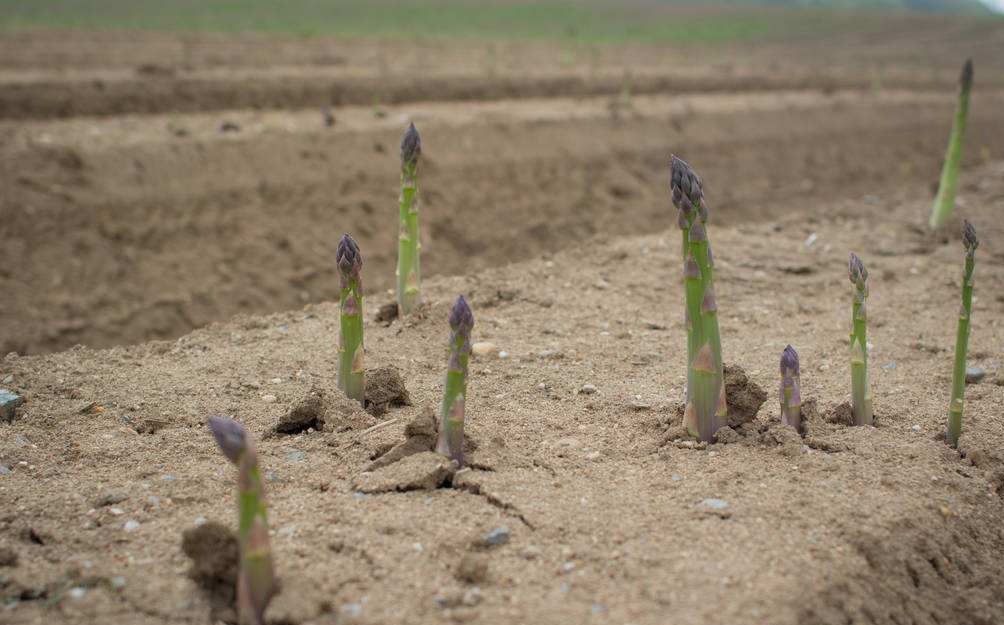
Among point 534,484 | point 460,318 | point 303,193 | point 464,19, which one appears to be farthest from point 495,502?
point 464,19

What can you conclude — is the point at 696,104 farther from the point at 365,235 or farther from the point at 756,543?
the point at 756,543

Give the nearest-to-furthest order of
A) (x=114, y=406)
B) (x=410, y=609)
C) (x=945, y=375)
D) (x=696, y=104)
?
(x=410, y=609)
(x=114, y=406)
(x=945, y=375)
(x=696, y=104)

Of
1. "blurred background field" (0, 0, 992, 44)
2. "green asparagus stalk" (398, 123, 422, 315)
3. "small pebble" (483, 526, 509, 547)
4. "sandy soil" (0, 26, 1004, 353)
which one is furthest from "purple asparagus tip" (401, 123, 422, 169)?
"blurred background field" (0, 0, 992, 44)

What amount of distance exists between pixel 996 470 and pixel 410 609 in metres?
2.61

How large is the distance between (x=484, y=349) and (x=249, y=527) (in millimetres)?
2478

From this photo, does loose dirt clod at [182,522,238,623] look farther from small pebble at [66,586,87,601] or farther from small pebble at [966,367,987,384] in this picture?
small pebble at [966,367,987,384]

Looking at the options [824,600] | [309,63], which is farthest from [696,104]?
[824,600]

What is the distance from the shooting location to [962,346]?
4.01m

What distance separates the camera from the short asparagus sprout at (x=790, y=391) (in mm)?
3970

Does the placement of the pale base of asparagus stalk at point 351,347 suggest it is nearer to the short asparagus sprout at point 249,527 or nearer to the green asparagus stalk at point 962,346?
the short asparagus sprout at point 249,527

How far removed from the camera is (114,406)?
15.0 feet

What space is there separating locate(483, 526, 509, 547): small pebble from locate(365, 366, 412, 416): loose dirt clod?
123 centimetres

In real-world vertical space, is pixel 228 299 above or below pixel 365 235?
below

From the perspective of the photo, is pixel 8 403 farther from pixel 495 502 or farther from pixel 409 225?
pixel 495 502
